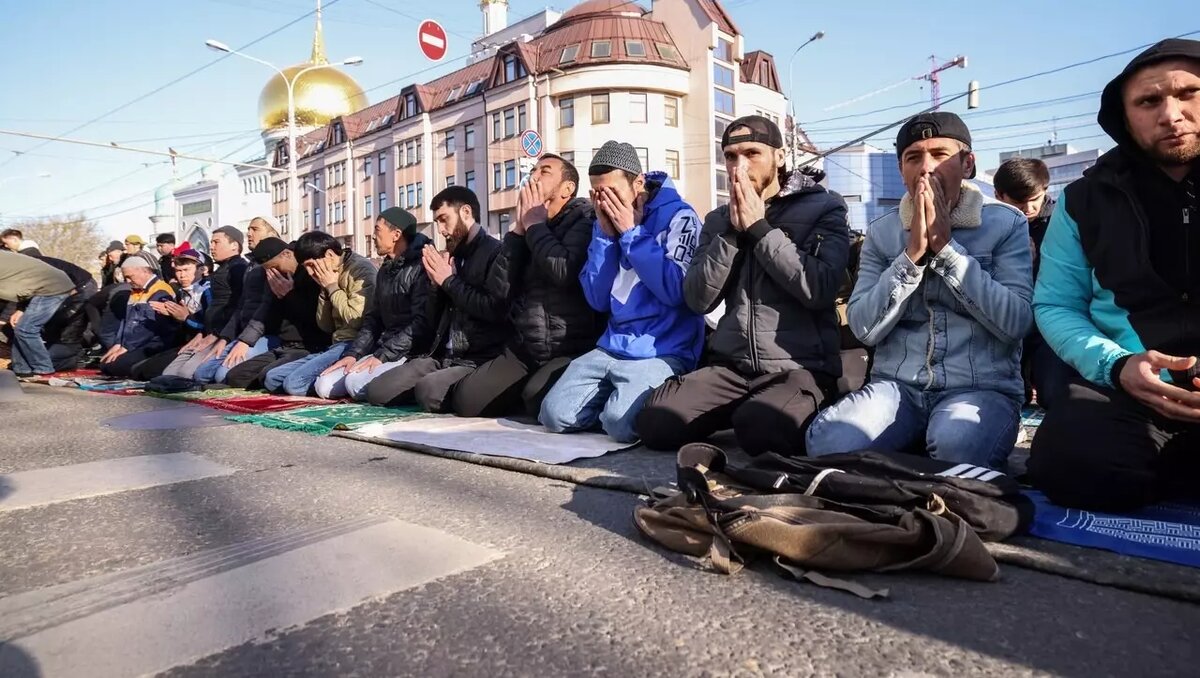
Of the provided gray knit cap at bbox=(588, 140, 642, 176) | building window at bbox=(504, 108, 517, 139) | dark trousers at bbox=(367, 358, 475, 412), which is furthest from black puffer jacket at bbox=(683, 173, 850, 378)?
building window at bbox=(504, 108, 517, 139)

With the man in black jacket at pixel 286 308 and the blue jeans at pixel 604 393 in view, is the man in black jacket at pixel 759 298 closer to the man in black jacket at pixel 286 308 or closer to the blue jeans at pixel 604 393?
the blue jeans at pixel 604 393

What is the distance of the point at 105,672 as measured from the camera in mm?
1600

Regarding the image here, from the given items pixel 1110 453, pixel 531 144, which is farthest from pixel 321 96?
pixel 1110 453

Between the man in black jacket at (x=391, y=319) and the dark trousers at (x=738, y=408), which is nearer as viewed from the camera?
the dark trousers at (x=738, y=408)

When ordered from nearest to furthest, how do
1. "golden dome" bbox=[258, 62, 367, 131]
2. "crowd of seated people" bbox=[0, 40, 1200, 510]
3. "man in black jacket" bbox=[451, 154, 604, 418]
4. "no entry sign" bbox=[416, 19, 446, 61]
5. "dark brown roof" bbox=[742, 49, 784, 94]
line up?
"crowd of seated people" bbox=[0, 40, 1200, 510]
"man in black jacket" bbox=[451, 154, 604, 418]
"no entry sign" bbox=[416, 19, 446, 61]
"dark brown roof" bbox=[742, 49, 784, 94]
"golden dome" bbox=[258, 62, 367, 131]

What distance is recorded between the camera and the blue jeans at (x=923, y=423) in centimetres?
294

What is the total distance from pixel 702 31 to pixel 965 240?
36.5 m

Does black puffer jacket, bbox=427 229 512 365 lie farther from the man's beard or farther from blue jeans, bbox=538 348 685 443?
the man's beard

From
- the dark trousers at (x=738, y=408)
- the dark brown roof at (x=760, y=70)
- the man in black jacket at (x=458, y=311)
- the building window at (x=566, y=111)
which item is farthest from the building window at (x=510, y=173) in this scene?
the dark trousers at (x=738, y=408)

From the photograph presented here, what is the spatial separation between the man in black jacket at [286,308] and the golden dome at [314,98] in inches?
1850

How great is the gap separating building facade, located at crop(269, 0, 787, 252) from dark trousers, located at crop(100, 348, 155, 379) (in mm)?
23721

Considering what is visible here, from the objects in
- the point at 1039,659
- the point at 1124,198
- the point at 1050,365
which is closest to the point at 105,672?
the point at 1039,659

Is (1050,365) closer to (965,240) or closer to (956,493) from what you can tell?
(965,240)

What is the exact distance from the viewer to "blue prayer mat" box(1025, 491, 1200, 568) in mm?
2109
